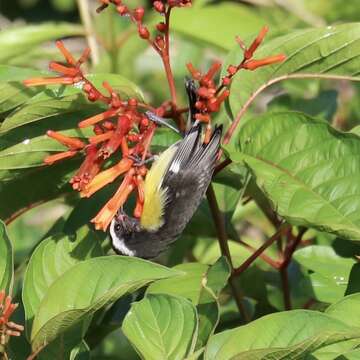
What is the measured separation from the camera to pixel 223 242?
75.8 inches

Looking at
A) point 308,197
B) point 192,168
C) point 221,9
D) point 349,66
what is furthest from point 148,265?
point 221,9

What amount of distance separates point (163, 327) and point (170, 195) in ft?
2.21

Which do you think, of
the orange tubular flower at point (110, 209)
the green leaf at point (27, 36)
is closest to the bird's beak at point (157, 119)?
the orange tubular flower at point (110, 209)

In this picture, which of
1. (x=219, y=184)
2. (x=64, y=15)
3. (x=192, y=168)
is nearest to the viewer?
(x=192, y=168)

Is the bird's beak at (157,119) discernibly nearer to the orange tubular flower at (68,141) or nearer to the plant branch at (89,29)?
the orange tubular flower at (68,141)

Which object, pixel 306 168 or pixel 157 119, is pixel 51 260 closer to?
pixel 157 119

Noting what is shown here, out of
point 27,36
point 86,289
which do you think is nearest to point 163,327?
point 86,289

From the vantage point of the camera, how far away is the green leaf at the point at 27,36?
260 centimetres

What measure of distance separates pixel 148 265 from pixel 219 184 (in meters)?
0.69

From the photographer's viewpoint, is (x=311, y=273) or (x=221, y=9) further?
(x=221, y=9)

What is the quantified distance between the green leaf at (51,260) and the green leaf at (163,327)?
0.24m

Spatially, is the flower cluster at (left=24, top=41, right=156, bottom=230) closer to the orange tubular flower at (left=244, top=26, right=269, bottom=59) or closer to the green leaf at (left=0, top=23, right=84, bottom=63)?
the orange tubular flower at (left=244, top=26, right=269, bottom=59)

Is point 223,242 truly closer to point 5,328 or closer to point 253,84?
point 253,84

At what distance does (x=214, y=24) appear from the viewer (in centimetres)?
302
